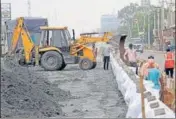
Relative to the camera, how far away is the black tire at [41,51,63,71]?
91.4 ft

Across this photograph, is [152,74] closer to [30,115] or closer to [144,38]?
[30,115]

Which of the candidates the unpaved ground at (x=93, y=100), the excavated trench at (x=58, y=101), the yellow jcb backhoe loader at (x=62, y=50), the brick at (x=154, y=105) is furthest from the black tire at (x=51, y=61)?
the brick at (x=154, y=105)

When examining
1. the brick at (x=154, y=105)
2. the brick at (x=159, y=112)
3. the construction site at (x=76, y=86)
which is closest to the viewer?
the brick at (x=159, y=112)

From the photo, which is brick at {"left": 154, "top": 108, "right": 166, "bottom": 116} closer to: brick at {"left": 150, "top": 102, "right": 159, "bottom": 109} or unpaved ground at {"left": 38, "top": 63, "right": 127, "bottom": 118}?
brick at {"left": 150, "top": 102, "right": 159, "bottom": 109}

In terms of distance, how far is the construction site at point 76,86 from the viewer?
10.1 metres

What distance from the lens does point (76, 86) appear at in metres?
19.2

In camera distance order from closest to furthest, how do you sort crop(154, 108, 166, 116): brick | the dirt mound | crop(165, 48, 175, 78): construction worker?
1. crop(154, 108, 166, 116): brick
2. the dirt mound
3. crop(165, 48, 175, 78): construction worker

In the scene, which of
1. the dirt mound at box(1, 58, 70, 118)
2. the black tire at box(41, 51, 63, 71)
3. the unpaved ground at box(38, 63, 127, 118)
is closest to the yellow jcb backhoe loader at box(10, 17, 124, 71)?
the black tire at box(41, 51, 63, 71)

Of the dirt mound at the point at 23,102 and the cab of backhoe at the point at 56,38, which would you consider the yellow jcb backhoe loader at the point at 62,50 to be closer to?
the cab of backhoe at the point at 56,38

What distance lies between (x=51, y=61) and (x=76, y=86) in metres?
8.99

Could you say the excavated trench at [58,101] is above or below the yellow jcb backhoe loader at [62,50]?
below

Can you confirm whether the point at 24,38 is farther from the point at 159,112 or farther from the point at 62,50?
the point at 159,112

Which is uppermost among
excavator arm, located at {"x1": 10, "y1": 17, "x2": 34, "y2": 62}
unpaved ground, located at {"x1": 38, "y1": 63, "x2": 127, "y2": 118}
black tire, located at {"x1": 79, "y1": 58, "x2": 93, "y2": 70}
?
excavator arm, located at {"x1": 10, "y1": 17, "x2": 34, "y2": 62}

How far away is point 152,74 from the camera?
40.9ft
